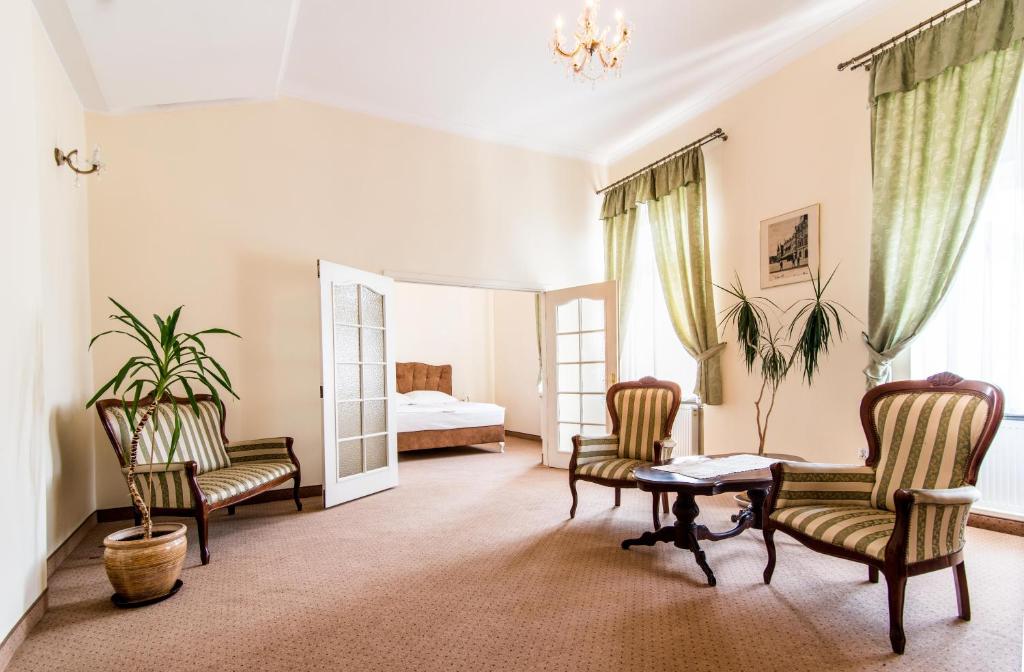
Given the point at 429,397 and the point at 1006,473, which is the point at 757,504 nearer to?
the point at 1006,473

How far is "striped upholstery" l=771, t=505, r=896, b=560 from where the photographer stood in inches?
84.1

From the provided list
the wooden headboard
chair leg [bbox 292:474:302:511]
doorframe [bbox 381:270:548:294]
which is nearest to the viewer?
chair leg [bbox 292:474:302:511]

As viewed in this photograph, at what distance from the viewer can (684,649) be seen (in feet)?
6.84

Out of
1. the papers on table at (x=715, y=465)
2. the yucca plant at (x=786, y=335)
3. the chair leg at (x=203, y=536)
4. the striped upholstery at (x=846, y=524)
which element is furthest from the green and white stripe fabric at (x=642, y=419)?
the chair leg at (x=203, y=536)

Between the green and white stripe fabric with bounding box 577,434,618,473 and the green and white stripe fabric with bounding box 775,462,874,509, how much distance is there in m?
1.43

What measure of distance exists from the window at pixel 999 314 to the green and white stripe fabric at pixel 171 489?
14.9ft

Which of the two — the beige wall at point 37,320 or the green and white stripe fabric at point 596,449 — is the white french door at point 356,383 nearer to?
the beige wall at point 37,320

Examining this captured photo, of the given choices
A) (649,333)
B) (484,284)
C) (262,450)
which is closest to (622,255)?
(649,333)

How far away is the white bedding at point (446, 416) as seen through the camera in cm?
670

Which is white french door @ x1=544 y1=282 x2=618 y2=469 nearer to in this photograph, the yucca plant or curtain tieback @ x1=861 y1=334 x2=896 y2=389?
the yucca plant

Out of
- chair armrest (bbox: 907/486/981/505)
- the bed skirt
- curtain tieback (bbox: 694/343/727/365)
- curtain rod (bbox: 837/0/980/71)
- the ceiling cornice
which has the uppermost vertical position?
the ceiling cornice

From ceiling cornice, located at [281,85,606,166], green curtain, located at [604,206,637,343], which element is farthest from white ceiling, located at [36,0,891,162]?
green curtain, located at [604,206,637,343]

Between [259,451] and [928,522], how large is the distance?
407cm

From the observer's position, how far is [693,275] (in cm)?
498
